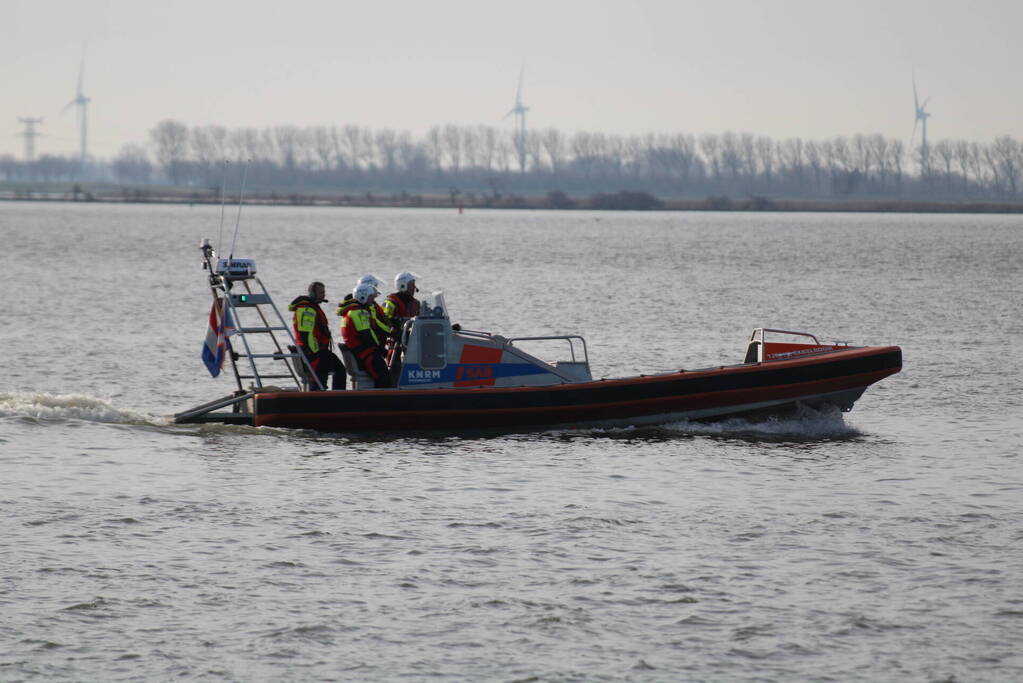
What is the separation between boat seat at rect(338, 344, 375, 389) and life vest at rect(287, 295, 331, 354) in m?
0.25

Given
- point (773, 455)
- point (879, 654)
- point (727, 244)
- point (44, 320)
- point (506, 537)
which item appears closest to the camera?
point (879, 654)

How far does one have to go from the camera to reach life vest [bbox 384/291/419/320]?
1636cm

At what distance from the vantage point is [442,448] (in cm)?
1578

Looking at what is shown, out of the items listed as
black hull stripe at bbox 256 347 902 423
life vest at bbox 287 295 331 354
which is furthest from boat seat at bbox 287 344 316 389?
black hull stripe at bbox 256 347 902 423

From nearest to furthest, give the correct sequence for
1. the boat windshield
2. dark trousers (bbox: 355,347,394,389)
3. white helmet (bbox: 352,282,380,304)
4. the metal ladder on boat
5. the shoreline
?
white helmet (bbox: 352,282,380,304)
the metal ladder on boat
the boat windshield
dark trousers (bbox: 355,347,394,389)
the shoreline

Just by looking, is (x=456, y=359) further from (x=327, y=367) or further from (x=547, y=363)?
(x=327, y=367)

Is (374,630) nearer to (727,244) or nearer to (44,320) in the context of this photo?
(44,320)

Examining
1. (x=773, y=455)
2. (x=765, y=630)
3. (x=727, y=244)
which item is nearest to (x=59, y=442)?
(x=773, y=455)

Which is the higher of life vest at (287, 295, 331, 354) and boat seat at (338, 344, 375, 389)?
life vest at (287, 295, 331, 354)

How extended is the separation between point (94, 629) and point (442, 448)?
6589 millimetres

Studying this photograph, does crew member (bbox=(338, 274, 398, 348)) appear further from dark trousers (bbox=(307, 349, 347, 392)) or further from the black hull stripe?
the black hull stripe

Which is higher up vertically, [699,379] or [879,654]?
[699,379]

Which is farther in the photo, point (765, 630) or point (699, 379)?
point (699, 379)

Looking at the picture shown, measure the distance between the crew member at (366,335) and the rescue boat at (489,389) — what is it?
0.14 meters
